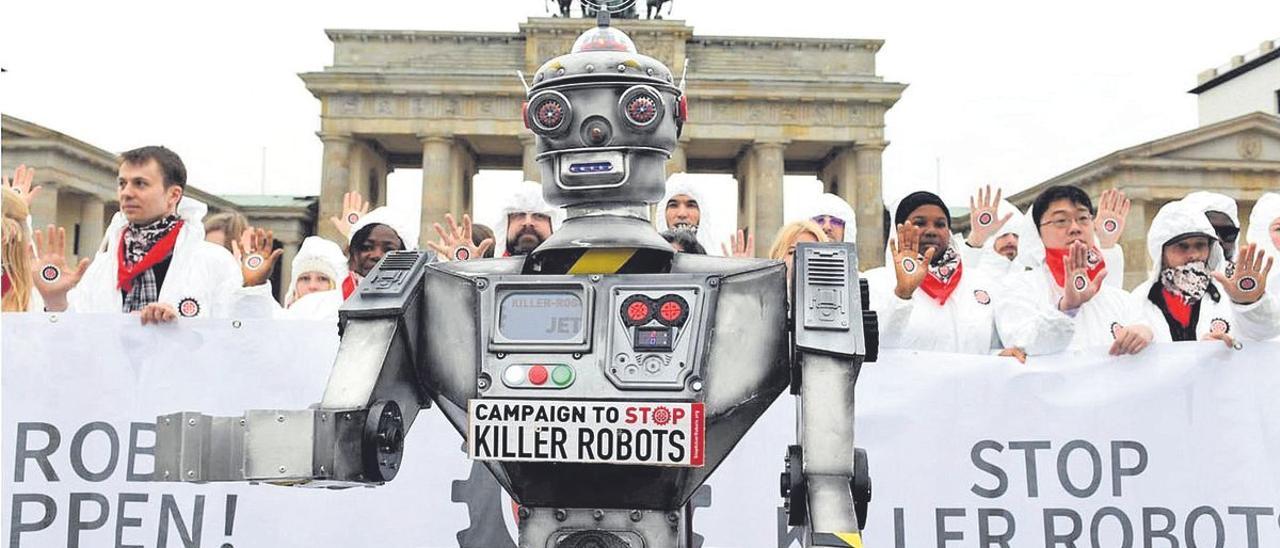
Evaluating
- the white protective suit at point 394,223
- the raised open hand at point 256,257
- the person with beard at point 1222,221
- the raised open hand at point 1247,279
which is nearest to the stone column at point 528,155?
the white protective suit at point 394,223

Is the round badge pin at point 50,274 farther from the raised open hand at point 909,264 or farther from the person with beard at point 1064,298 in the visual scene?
the person with beard at point 1064,298

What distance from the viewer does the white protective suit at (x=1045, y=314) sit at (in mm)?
4918

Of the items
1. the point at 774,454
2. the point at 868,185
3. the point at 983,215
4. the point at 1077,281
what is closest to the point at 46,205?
the point at 868,185

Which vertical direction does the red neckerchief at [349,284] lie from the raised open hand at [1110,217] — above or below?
below

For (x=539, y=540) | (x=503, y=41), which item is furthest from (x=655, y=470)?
(x=503, y=41)

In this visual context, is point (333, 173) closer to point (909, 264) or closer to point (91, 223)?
point (91, 223)

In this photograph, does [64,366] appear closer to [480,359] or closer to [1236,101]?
[480,359]

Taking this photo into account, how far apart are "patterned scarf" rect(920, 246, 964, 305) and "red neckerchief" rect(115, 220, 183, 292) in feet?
10.6

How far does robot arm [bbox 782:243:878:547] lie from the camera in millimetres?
2553

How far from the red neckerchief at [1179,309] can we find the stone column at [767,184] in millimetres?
35818

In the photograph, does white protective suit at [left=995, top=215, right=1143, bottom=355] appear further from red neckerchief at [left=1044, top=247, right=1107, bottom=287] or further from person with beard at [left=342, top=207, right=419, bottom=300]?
person with beard at [left=342, top=207, right=419, bottom=300]

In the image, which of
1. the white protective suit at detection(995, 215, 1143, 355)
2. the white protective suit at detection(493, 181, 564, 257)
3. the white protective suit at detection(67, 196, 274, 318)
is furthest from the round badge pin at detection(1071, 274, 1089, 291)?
the white protective suit at detection(67, 196, 274, 318)

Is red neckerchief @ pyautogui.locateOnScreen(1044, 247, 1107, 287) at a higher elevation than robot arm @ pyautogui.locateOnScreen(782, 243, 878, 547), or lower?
higher

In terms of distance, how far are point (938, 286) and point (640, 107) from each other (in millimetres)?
2751
